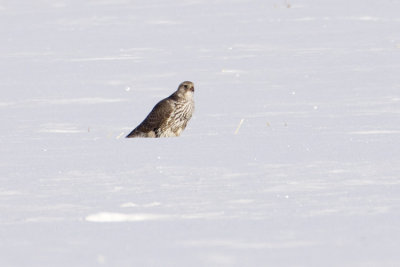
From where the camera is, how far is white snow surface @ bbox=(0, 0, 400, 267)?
3684 mm

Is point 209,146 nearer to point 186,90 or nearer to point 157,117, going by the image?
point 157,117

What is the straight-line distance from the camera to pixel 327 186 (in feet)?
15.7

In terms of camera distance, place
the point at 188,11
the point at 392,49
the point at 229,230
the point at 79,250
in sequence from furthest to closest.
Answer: the point at 188,11 < the point at 392,49 < the point at 229,230 < the point at 79,250

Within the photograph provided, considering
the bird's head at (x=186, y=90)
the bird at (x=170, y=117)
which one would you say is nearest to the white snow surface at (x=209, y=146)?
the bird at (x=170, y=117)

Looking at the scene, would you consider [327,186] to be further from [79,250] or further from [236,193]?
[79,250]

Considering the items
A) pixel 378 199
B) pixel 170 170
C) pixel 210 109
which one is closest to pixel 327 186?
pixel 378 199

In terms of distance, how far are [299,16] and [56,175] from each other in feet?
36.7

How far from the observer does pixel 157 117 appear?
8320 millimetres

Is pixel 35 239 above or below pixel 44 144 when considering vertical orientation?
above

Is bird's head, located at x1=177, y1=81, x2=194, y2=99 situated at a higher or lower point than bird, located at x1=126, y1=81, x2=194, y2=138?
higher

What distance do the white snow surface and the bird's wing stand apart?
20 centimetres

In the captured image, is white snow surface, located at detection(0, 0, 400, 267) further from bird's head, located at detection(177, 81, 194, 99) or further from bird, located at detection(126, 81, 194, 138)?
bird's head, located at detection(177, 81, 194, 99)

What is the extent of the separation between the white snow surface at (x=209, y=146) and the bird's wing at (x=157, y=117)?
20 centimetres

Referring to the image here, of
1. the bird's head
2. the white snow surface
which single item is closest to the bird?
the bird's head
